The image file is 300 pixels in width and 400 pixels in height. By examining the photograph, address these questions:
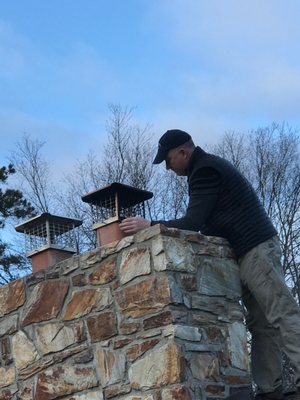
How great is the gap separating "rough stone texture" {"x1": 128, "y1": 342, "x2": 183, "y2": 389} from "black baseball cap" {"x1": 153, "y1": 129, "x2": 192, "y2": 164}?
1.28m

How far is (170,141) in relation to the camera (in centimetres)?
495

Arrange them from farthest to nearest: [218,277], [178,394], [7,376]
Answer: [7,376] → [218,277] → [178,394]

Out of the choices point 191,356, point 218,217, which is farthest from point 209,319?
point 218,217

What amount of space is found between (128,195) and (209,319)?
106 cm

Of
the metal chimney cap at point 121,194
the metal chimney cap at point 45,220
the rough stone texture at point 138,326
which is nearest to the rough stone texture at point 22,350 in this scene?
the rough stone texture at point 138,326

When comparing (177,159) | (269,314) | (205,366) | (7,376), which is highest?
(177,159)

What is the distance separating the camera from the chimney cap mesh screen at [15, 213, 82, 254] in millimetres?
5465

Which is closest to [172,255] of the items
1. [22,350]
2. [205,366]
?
[205,366]

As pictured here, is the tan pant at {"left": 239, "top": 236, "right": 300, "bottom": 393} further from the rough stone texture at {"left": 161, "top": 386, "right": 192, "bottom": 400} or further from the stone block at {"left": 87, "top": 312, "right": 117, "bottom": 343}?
the stone block at {"left": 87, "top": 312, "right": 117, "bottom": 343}

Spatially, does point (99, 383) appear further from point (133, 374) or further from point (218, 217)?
point (218, 217)

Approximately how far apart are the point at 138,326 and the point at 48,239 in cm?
118

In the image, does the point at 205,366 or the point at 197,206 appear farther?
the point at 197,206

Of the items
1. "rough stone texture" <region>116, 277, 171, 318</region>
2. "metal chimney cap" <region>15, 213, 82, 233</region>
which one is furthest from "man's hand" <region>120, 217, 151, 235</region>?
"metal chimney cap" <region>15, 213, 82, 233</region>

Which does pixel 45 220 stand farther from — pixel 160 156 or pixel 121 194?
pixel 160 156
